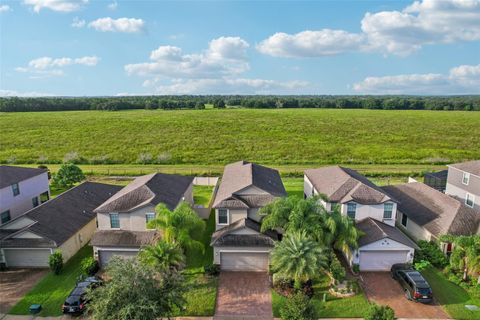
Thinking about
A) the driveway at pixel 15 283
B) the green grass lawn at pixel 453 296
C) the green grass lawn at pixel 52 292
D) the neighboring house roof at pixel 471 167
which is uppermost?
the neighboring house roof at pixel 471 167

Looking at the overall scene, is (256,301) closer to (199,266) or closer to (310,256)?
(310,256)

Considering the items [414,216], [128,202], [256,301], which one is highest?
[128,202]

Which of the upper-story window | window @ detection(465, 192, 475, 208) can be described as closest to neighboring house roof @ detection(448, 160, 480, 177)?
the upper-story window

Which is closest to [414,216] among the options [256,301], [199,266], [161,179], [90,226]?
[256,301]

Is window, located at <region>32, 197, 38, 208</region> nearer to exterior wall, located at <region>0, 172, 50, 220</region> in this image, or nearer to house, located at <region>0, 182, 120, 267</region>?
exterior wall, located at <region>0, 172, 50, 220</region>

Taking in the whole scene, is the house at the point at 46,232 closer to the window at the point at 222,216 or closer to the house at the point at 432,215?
the window at the point at 222,216

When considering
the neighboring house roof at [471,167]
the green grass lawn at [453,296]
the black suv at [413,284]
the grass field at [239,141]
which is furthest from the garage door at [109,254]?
the grass field at [239,141]
